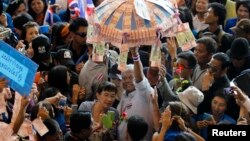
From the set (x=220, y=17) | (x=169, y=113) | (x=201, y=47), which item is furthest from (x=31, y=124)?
(x=220, y=17)

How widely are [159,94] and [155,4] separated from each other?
4.25 ft

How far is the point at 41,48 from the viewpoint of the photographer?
1068cm

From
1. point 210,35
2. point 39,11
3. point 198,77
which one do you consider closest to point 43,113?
point 198,77

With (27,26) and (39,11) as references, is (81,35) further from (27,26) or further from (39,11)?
(39,11)

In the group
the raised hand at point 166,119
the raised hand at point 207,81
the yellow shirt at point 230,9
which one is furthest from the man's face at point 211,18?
the raised hand at point 166,119

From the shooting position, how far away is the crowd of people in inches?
349

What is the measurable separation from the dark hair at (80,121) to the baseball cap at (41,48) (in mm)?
1923

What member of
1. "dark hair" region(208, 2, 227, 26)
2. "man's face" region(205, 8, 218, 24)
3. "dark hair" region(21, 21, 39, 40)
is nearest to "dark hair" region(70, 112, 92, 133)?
"dark hair" region(21, 21, 39, 40)

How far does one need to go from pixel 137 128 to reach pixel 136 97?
28.5 inches

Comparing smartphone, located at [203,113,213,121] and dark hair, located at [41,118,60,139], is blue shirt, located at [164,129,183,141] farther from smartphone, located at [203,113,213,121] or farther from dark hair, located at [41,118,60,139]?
dark hair, located at [41,118,60,139]

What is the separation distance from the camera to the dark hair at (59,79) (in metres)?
9.99

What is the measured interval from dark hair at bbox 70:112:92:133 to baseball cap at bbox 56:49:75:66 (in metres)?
1.90

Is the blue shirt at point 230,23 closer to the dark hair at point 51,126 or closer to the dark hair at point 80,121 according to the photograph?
the dark hair at point 80,121

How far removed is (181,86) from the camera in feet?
33.0
